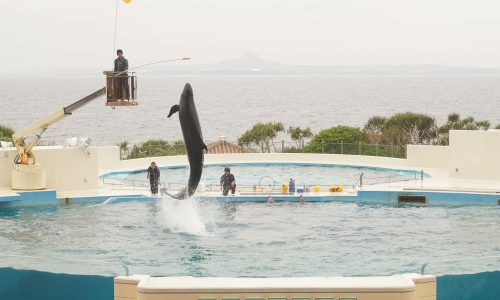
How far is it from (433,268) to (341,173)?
51.6 feet

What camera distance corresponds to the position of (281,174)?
25.8 meters

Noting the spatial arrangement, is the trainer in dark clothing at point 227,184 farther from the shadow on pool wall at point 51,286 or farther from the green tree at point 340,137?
the shadow on pool wall at point 51,286

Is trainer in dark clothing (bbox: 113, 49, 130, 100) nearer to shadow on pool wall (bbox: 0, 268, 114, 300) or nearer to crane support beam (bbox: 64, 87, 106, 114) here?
crane support beam (bbox: 64, 87, 106, 114)

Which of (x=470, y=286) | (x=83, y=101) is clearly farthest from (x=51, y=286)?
(x=83, y=101)

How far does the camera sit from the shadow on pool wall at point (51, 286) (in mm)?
10344

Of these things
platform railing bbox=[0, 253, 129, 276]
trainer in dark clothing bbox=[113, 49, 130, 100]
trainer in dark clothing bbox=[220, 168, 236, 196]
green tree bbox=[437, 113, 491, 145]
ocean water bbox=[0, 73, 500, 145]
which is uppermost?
ocean water bbox=[0, 73, 500, 145]

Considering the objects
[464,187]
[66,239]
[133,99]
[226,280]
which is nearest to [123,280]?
[226,280]

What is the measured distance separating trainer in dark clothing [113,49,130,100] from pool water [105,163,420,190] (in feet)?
14.5

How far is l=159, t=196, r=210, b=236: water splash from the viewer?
60.4 feet

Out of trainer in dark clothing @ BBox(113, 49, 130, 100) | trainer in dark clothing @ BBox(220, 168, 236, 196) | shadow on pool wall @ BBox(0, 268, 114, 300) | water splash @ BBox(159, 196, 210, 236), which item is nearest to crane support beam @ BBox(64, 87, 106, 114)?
trainer in dark clothing @ BBox(113, 49, 130, 100)

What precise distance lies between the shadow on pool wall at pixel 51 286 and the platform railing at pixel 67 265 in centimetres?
9

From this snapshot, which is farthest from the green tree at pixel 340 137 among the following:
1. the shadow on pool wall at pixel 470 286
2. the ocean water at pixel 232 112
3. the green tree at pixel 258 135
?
the ocean water at pixel 232 112

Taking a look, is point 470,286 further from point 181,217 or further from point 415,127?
point 415,127

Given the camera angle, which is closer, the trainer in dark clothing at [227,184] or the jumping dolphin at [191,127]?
the jumping dolphin at [191,127]
